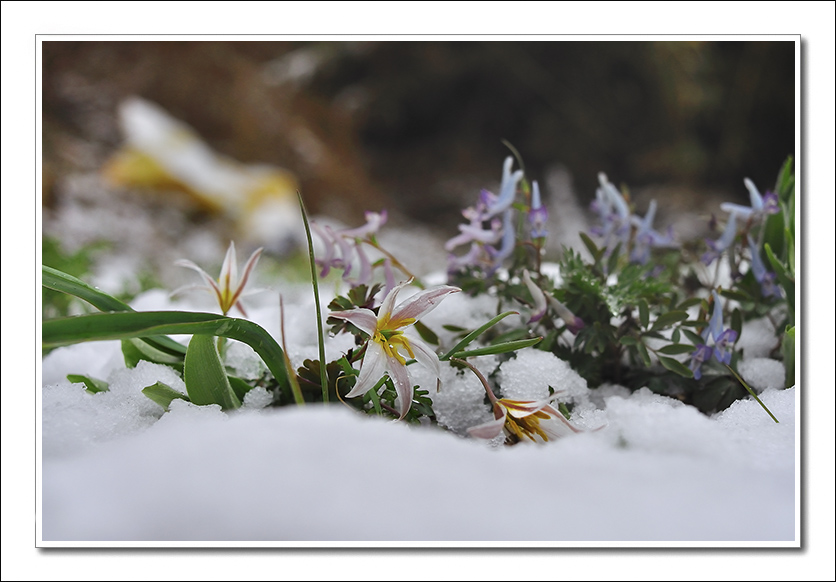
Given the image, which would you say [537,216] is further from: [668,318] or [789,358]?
[789,358]

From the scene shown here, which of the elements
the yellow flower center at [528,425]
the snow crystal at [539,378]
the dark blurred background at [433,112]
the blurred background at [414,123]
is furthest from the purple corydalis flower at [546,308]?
the dark blurred background at [433,112]

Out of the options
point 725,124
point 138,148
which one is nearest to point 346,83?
point 138,148

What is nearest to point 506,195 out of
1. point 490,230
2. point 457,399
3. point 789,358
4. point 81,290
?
point 490,230

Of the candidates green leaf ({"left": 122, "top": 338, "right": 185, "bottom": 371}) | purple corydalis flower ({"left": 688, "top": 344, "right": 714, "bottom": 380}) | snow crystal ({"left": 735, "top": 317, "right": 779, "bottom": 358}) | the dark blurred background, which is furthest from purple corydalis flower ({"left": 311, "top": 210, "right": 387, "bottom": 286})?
the dark blurred background

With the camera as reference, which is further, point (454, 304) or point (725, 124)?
point (725, 124)

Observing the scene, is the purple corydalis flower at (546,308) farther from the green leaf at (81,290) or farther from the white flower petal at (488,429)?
the green leaf at (81,290)

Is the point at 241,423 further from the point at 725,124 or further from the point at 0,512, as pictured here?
the point at 725,124
